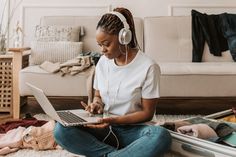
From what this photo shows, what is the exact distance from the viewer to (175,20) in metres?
3.05

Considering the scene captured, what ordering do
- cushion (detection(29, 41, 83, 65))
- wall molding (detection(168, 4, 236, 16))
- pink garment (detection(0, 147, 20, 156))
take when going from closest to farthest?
pink garment (detection(0, 147, 20, 156))
cushion (detection(29, 41, 83, 65))
wall molding (detection(168, 4, 236, 16))

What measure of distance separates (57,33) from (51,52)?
0.71 ft

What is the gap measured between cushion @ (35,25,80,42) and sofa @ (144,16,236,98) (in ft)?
2.18

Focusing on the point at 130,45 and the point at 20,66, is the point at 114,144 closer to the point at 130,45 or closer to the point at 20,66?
the point at 130,45

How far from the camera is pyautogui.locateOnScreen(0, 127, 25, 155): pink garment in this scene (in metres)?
1.81

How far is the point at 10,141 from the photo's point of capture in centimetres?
188

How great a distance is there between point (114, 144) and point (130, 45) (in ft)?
1.47

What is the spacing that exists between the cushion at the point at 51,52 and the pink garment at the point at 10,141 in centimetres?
88

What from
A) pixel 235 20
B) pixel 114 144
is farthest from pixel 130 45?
pixel 235 20

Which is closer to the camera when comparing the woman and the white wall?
the woman

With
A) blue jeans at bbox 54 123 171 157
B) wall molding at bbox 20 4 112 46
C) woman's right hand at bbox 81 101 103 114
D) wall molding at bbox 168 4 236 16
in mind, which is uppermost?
wall molding at bbox 168 4 236 16

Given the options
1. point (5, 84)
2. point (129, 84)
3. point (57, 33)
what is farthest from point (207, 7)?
point (129, 84)

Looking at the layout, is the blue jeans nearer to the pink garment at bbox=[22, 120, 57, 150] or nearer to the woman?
the woman

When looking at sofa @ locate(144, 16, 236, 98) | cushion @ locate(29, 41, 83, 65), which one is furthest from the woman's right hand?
cushion @ locate(29, 41, 83, 65)
